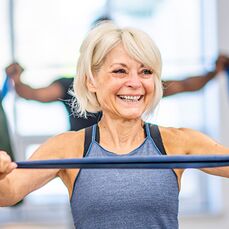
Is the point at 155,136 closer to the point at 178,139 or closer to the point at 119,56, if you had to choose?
the point at 178,139

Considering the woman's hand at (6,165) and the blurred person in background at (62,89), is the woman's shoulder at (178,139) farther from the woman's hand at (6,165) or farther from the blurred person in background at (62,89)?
the blurred person in background at (62,89)

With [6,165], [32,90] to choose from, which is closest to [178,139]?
[6,165]

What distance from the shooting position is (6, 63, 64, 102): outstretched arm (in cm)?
349

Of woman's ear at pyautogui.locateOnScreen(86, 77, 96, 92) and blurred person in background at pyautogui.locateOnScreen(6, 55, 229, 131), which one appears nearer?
woman's ear at pyautogui.locateOnScreen(86, 77, 96, 92)

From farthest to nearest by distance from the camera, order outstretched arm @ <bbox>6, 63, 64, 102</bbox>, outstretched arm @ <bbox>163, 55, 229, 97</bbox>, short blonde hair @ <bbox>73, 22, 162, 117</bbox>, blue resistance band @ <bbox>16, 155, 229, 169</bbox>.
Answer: outstretched arm @ <bbox>163, 55, 229, 97</bbox> < outstretched arm @ <bbox>6, 63, 64, 102</bbox> < short blonde hair @ <bbox>73, 22, 162, 117</bbox> < blue resistance band @ <bbox>16, 155, 229, 169</bbox>

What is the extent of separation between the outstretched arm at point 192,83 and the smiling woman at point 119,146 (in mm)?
1557

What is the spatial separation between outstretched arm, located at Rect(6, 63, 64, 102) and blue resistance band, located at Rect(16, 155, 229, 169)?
1487 millimetres

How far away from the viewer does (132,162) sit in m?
1.95

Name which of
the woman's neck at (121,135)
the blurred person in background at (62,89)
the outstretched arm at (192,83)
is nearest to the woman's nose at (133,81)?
the woman's neck at (121,135)

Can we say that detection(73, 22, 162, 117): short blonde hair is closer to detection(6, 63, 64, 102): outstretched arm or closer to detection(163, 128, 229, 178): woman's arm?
detection(163, 128, 229, 178): woman's arm

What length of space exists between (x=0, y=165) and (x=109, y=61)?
0.43 meters

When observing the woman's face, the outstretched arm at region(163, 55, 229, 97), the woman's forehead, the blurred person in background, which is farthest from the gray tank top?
the outstretched arm at region(163, 55, 229, 97)

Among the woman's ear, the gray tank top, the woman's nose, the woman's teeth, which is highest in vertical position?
the woman's nose

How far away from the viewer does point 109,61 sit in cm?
210
